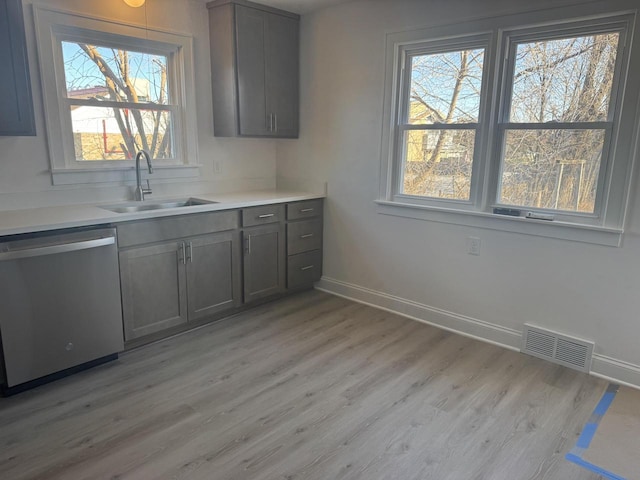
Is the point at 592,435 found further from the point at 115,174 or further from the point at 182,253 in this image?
the point at 115,174

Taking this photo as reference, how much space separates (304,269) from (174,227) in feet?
4.49

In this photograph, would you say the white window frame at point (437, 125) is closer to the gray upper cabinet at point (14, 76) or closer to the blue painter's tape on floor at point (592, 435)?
the blue painter's tape on floor at point (592, 435)

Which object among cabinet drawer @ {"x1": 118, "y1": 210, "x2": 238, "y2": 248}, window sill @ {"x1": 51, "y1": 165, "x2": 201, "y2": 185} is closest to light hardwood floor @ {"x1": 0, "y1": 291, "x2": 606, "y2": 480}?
cabinet drawer @ {"x1": 118, "y1": 210, "x2": 238, "y2": 248}

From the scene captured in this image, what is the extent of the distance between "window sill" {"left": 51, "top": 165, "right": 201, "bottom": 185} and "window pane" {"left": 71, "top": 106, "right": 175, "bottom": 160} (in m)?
0.11

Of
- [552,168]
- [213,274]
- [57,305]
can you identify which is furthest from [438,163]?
[57,305]

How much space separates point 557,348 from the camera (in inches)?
113

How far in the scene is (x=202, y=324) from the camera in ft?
11.0

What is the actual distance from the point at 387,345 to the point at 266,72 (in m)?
2.44

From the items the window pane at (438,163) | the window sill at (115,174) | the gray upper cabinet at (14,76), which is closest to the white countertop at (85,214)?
the window sill at (115,174)

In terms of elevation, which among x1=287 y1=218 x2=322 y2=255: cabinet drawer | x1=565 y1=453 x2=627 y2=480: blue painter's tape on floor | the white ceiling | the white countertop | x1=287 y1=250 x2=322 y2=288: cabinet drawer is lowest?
x1=565 y1=453 x2=627 y2=480: blue painter's tape on floor

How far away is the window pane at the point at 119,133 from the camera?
3129mm

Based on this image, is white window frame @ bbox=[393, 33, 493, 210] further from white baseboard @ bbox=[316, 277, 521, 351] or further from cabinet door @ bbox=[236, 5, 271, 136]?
cabinet door @ bbox=[236, 5, 271, 136]

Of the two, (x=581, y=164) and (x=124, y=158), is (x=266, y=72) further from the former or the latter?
(x=581, y=164)

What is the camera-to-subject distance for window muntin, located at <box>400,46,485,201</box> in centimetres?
310
